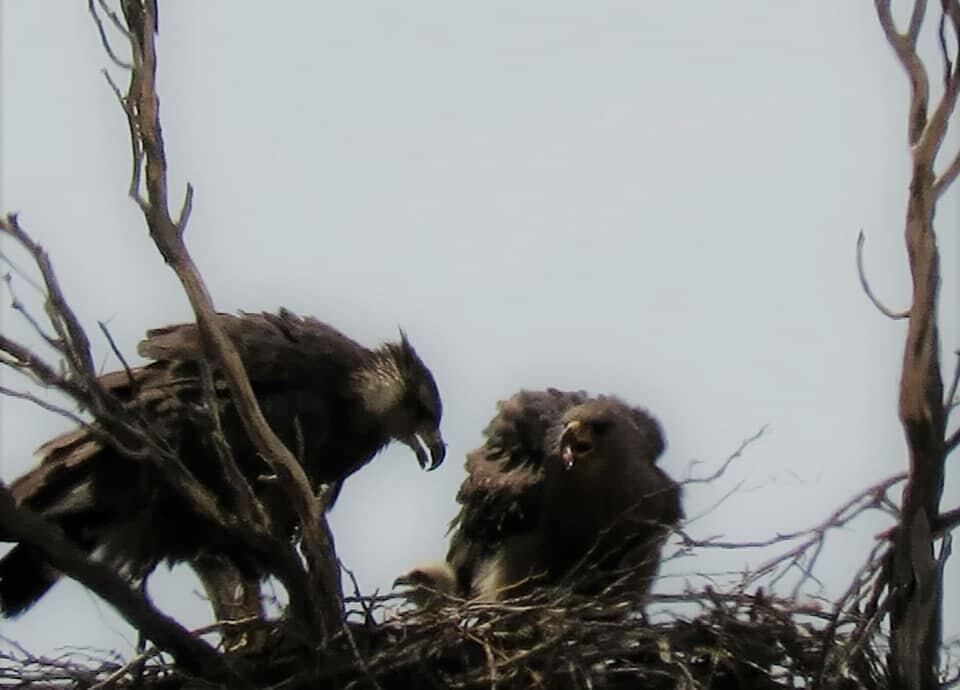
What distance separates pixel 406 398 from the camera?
5879 millimetres

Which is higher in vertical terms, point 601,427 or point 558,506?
point 601,427

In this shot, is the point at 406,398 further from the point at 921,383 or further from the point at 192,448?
the point at 921,383

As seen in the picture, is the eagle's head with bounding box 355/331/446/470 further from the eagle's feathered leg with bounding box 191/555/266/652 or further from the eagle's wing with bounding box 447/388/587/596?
the eagle's feathered leg with bounding box 191/555/266/652

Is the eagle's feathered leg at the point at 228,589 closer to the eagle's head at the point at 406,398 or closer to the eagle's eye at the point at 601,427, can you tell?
the eagle's head at the point at 406,398

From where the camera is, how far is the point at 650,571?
5195mm

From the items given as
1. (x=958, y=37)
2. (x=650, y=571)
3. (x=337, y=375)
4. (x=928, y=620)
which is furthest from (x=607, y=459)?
(x=958, y=37)

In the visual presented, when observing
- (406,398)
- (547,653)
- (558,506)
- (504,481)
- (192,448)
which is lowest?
(547,653)

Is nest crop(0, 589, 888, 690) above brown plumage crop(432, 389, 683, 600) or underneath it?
underneath

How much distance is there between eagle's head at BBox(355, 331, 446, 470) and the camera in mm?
5758

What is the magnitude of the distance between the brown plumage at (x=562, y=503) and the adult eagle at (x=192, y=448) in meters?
0.50

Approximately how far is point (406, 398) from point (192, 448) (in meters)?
0.99

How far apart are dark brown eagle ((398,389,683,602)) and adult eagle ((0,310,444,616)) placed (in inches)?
19.0

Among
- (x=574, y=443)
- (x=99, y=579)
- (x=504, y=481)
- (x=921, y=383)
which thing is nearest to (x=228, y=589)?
(x=504, y=481)

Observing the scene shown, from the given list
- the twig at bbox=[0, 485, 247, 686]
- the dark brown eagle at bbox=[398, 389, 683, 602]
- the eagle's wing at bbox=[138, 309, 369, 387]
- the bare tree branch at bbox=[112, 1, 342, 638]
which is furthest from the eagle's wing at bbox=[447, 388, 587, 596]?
the twig at bbox=[0, 485, 247, 686]
